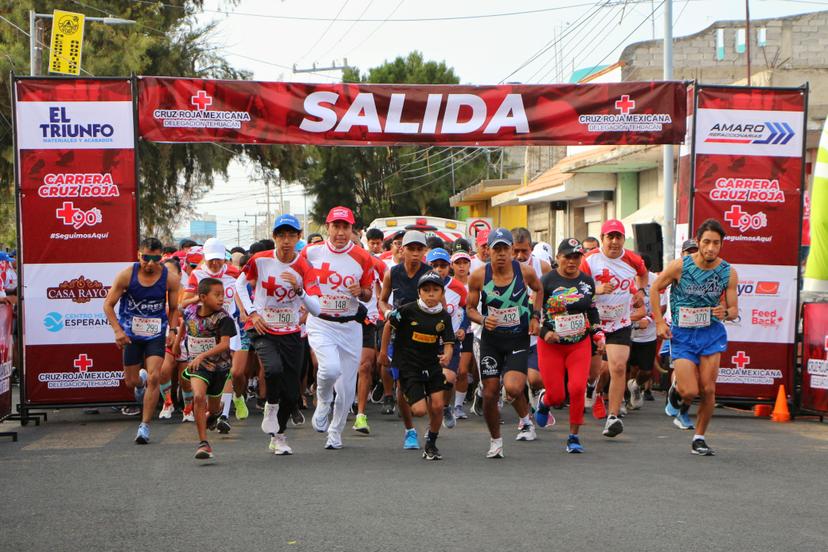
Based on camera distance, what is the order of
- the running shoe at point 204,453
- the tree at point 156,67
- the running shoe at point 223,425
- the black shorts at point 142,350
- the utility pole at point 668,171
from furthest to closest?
the tree at point 156,67 < the utility pole at point 668,171 < the running shoe at point 223,425 < the black shorts at point 142,350 < the running shoe at point 204,453

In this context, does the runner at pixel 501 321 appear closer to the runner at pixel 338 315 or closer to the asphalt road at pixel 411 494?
the asphalt road at pixel 411 494

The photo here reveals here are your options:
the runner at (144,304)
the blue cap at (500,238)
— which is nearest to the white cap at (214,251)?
the runner at (144,304)

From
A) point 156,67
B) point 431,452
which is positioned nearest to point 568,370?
point 431,452

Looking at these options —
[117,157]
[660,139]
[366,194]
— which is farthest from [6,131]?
[366,194]

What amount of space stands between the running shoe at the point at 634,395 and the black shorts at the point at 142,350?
6.05m

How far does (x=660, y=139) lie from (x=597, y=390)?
10.7 feet

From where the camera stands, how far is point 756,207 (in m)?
14.4

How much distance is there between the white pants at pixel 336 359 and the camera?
10711 mm

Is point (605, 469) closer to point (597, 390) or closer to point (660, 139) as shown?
point (597, 390)

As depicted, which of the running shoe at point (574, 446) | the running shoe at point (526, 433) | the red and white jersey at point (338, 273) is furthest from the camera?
the running shoe at point (526, 433)

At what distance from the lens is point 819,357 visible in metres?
13.8

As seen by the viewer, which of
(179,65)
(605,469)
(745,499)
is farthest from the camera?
(179,65)

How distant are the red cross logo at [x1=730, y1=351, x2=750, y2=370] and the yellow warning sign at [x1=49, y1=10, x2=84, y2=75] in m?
15.3

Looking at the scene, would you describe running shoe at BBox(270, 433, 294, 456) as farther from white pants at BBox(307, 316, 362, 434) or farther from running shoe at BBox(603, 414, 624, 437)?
running shoe at BBox(603, 414, 624, 437)
